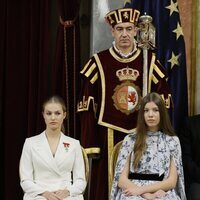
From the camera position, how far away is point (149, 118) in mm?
3660

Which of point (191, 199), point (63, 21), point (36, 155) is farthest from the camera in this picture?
point (63, 21)

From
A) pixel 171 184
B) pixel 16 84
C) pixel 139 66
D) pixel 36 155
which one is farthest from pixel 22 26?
pixel 171 184

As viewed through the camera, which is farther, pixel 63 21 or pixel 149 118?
pixel 63 21

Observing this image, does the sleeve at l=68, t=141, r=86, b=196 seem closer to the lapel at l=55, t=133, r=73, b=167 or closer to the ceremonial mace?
the lapel at l=55, t=133, r=73, b=167

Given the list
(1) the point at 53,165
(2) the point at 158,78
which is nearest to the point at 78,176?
(1) the point at 53,165

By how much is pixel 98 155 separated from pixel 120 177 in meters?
0.47

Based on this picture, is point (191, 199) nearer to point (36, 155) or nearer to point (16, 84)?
point (36, 155)

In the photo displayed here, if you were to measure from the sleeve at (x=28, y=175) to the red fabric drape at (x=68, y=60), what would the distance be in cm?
123

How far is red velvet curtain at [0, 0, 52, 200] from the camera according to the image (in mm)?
4844

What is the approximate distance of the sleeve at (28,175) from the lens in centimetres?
341

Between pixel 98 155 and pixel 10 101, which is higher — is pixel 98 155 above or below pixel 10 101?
below

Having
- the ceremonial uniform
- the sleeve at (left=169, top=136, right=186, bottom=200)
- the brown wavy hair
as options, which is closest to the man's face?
the ceremonial uniform

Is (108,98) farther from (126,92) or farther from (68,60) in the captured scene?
(68,60)

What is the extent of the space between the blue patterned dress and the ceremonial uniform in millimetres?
361
